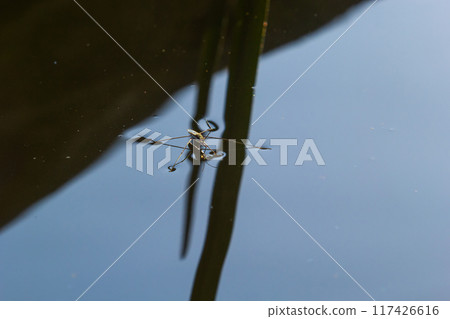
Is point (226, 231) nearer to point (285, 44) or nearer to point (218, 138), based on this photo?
point (218, 138)

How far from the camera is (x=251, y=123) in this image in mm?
1116

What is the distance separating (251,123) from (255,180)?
0.13 meters

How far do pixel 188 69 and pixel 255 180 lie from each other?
0.98 ft

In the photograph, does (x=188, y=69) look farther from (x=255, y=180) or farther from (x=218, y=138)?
(x=255, y=180)

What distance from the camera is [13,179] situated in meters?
1.08

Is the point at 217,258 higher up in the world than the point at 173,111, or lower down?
lower down
